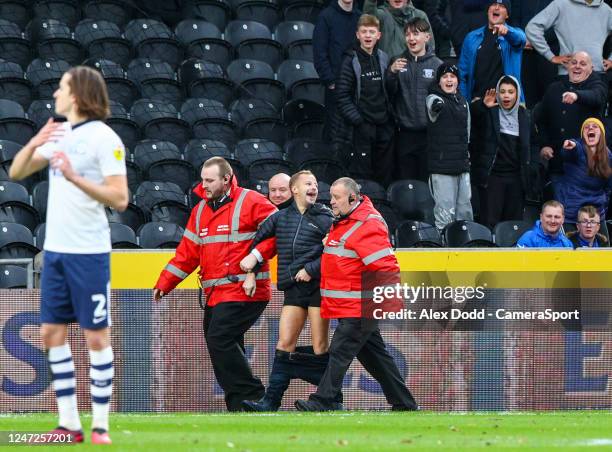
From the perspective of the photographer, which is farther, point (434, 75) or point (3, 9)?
point (3, 9)

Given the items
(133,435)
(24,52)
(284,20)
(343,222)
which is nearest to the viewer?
(133,435)

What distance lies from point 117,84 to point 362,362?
6.54 metres

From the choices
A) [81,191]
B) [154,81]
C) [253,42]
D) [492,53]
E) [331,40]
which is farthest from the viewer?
[253,42]

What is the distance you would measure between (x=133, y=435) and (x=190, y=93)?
9.39 metres

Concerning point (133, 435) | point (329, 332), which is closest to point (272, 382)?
point (329, 332)

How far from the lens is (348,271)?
11.8m

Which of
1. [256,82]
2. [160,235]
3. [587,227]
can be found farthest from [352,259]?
[256,82]

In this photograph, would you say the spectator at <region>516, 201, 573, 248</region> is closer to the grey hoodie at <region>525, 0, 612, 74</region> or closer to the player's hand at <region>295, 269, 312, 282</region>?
the player's hand at <region>295, 269, 312, 282</region>

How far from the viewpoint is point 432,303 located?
42.8 ft

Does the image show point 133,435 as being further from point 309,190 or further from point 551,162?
point 551,162

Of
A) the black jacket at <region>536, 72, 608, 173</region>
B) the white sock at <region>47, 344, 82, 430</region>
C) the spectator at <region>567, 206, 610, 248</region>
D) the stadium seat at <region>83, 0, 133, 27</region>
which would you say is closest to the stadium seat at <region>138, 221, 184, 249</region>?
the spectator at <region>567, 206, 610, 248</region>

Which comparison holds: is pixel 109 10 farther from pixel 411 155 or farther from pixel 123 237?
pixel 123 237

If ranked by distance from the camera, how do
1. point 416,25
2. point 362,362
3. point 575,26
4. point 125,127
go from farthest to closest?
point 575,26
point 125,127
point 416,25
point 362,362

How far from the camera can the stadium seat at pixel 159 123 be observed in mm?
16969
